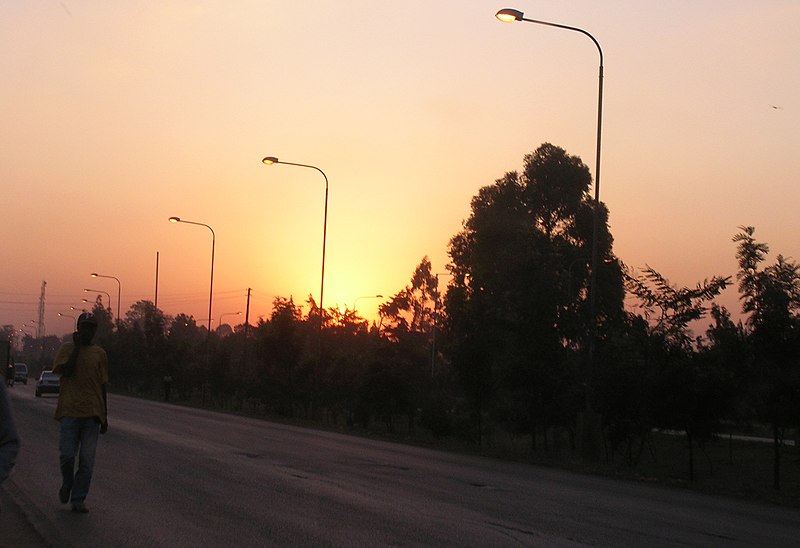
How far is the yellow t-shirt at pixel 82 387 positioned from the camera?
10.3 m

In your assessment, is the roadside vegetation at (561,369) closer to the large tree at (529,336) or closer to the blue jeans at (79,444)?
the large tree at (529,336)

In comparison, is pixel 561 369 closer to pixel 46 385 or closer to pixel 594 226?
pixel 594 226

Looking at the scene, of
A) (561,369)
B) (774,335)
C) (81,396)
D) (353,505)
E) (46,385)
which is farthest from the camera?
(46,385)

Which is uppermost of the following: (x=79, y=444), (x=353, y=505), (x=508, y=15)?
(x=508, y=15)

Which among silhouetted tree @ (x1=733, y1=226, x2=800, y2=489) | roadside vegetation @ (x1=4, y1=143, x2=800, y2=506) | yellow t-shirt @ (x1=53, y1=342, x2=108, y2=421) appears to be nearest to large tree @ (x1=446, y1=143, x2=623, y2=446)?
roadside vegetation @ (x1=4, y1=143, x2=800, y2=506)

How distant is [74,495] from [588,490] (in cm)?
850

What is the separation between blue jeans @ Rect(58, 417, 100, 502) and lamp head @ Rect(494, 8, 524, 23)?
14280 millimetres

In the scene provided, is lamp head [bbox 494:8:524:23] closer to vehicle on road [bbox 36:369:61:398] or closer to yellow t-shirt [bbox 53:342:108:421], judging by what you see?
yellow t-shirt [bbox 53:342:108:421]

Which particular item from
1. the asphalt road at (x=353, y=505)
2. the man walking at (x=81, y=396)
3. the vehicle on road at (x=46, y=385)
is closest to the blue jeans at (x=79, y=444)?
the man walking at (x=81, y=396)

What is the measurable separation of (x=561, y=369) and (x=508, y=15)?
34.6ft

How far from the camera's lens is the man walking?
10273 millimetres

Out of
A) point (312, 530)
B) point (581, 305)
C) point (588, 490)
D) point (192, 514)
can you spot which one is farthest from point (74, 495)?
point (581, 305)

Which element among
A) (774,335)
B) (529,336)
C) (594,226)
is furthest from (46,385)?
(774,335)

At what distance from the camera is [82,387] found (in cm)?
1033
